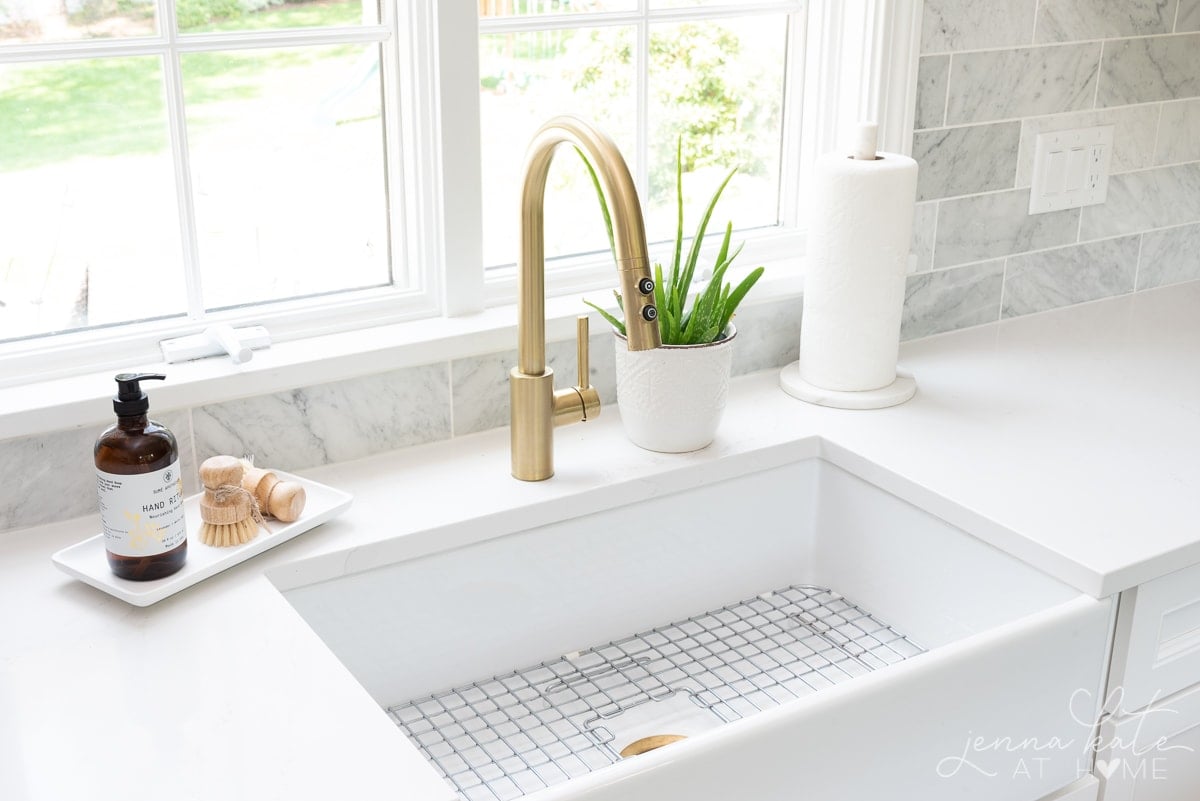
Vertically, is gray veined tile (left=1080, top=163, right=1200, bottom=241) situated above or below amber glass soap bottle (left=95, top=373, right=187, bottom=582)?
above

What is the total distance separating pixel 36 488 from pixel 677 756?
727mm

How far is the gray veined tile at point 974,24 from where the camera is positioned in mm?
1693

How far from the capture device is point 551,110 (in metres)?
1.57

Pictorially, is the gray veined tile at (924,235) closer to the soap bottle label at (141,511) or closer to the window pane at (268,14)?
the window pane at (268,14)

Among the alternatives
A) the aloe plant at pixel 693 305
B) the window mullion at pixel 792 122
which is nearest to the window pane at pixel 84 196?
the aloe plant at pixel 693 305

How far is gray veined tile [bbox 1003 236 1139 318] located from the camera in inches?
75.8

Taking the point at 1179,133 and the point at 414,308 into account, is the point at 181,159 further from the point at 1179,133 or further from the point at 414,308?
the point at 1179,133

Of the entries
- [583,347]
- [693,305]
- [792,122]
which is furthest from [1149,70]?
[583,347]

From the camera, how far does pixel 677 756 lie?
3.07 ft

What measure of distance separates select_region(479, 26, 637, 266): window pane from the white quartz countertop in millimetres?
261

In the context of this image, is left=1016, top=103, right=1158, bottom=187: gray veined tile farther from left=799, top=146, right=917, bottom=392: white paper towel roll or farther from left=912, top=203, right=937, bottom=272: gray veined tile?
left=799, top=146, right=917, bottom=392: white paper towel roll

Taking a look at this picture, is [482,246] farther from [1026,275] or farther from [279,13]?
[1026,275]

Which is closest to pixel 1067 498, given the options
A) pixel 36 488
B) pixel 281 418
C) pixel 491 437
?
pixel 491 437

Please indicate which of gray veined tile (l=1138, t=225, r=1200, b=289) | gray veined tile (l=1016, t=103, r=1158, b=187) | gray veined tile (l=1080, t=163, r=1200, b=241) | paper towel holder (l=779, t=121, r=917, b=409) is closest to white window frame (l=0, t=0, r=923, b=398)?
paper towel holder (l=779, t=121, r=917, b=409)
